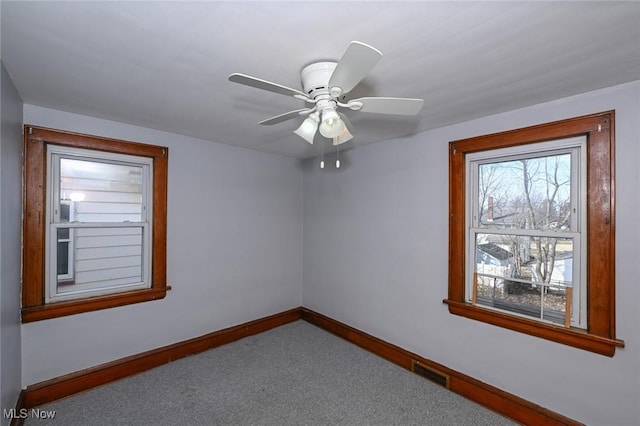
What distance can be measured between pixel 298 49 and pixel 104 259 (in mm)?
2507

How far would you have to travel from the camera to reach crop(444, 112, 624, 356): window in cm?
178

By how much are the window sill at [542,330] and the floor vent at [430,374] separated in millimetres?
570

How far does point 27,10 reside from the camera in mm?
1126

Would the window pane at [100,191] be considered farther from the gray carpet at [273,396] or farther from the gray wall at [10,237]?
the gray carpet at [273,396]

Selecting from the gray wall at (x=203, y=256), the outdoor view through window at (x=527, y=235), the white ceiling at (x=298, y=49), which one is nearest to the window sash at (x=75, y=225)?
the gray wall at (x=203, y=256)

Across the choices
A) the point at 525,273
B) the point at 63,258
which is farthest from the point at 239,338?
the point at 525,273

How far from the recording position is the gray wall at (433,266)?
1.70 meters

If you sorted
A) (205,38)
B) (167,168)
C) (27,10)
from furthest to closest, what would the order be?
(167,168) < (205,38) < (27,10)

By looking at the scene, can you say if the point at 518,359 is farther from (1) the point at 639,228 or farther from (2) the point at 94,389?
(2) the point at 94,389

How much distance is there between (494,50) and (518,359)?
211 cm

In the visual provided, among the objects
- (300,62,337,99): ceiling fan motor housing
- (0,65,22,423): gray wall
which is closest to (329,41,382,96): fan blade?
(300,62,337,99): ceiling fan motor housing

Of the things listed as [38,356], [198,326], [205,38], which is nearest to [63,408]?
[38,356]

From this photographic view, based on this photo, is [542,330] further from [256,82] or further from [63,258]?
[63,258]

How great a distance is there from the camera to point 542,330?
6.49ft
